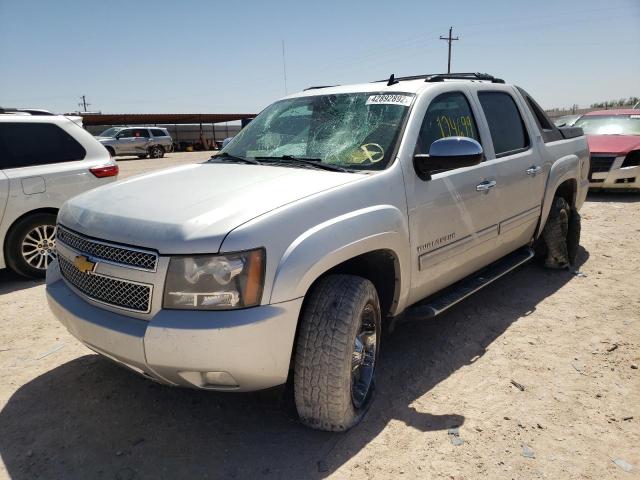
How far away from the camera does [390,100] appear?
3174 millimetres

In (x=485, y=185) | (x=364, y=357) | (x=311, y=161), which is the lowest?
(x=364, y=357)

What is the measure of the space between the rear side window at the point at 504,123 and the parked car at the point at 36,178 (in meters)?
4.11

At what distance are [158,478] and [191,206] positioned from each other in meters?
1.27

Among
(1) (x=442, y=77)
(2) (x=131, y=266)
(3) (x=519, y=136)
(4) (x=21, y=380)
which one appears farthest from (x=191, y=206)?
(3) (x=519, y=136)

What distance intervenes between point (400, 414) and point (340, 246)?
1.07 meters

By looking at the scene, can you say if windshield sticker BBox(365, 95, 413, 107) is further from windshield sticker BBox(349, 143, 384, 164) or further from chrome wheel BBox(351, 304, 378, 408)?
chrome wheel BBox(351, 304, 378, 408)

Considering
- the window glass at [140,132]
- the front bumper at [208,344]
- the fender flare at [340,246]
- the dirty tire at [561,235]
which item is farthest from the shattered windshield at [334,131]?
the window glass at [140,132]

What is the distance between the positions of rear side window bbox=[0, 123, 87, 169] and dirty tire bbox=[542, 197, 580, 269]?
16.5 feet

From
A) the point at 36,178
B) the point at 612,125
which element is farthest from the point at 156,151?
the point at 36,178

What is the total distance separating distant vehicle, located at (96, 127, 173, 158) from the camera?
25.9 metres

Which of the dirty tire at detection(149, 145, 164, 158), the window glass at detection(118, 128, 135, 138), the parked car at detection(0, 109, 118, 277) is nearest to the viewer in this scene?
the parked car at detection(0, 109, 118, 277)

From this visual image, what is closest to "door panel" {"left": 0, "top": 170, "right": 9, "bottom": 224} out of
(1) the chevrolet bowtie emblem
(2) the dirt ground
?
(2) the dirt ground

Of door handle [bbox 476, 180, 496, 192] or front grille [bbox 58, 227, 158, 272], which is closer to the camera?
front grille [bbox 58, 227, 158, 272]

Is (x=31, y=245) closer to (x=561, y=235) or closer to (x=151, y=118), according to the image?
(x=561, y=235)
